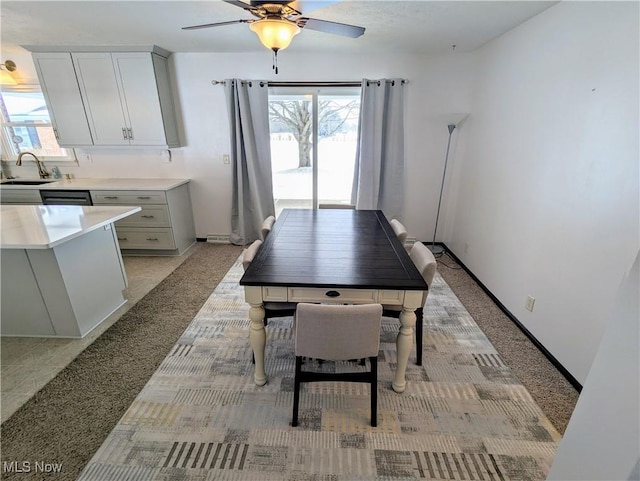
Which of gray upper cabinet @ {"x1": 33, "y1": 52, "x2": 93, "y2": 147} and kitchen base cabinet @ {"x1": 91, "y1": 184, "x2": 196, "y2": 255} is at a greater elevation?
gray upper cabinet @ {"x1": 33, "y1": 52, "x2": 93, "y2": 147}

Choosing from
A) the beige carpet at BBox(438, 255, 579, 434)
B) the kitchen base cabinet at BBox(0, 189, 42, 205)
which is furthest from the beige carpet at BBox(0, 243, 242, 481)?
the beige carpet at BBox(438, 255, 579, 434)

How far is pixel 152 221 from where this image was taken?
355cm

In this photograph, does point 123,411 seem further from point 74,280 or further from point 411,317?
point 411,317

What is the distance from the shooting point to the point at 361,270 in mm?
1617

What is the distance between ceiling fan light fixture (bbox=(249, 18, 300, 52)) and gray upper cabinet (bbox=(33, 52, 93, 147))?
3074 mm

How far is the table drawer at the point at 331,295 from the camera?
1.52 metres

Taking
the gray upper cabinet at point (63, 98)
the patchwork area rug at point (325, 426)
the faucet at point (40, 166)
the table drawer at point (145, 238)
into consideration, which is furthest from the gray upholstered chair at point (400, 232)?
the faucet at point (40, 166)

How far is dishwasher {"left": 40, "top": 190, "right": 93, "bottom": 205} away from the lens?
11.2ft

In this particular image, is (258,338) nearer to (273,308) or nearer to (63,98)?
(273,308)

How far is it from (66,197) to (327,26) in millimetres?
3643

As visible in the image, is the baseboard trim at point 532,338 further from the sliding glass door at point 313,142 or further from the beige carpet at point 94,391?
the beige carpet at point 94,391

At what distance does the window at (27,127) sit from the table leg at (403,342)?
183 inches

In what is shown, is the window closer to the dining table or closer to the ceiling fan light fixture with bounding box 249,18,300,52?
the ceiling fan light fixture with bounding box 249,18,300,52

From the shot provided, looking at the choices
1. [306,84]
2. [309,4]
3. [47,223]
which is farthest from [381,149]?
[47,223]
